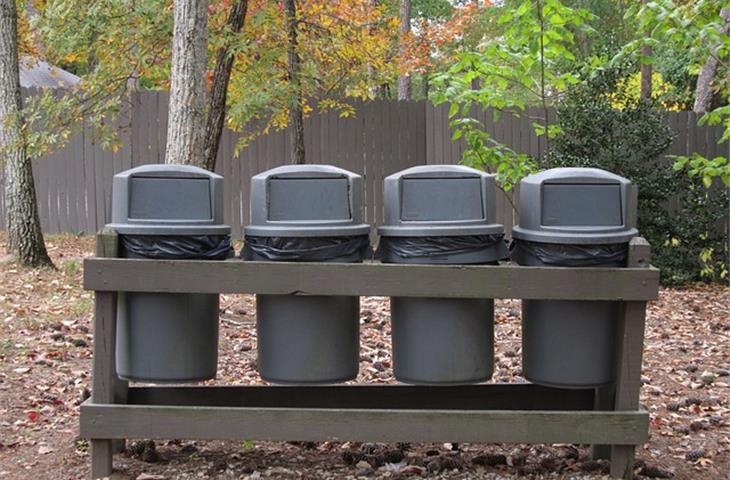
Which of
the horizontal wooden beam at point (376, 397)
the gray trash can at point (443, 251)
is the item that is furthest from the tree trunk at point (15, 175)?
the gray trash can at point (443, 251)

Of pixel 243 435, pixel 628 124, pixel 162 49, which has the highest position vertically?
pixel 162 49

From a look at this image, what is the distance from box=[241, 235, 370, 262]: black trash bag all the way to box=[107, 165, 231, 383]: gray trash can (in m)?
0.24

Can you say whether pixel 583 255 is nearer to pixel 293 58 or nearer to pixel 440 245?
pixel 440 245

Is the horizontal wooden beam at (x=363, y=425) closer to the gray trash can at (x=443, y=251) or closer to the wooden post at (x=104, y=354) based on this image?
the wooden post at (x=104, y=354)

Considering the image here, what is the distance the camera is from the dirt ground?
4340mm

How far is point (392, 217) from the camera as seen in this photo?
407 centimetres

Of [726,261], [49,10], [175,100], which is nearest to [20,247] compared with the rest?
[49,10]

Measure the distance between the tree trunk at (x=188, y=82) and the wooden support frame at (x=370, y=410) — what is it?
356 centimetres

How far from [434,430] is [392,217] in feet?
3.33

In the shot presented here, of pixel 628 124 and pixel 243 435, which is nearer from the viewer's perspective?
pixel 243 435

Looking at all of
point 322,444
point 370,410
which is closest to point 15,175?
point 322,444

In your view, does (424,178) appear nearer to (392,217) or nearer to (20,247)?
(392,217)

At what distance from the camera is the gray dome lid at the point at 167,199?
4031mm

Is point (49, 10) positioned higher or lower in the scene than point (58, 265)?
higher
